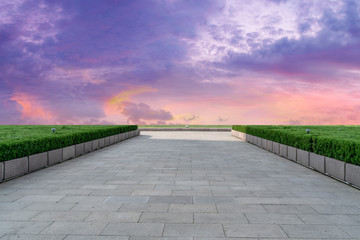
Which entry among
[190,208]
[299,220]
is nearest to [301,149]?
[299,220]

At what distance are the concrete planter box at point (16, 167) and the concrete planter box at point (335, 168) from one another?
10.9m

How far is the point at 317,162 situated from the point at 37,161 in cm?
1088

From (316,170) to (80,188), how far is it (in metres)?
8.65

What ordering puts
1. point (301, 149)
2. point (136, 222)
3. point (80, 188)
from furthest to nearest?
point (301, 149), point (80, 188), point (136, 222)

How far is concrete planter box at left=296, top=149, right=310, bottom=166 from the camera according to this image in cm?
1055

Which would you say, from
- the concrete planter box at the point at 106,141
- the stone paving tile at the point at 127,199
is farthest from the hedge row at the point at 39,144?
the stone paving tile at the point at 127,199

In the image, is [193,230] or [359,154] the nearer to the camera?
[193,230]

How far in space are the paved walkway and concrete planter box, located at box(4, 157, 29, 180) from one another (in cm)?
35

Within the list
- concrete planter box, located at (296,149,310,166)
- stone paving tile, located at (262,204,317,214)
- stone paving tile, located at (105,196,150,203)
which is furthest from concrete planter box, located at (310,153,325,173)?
stone paving tile, located at (105,196,150,203)

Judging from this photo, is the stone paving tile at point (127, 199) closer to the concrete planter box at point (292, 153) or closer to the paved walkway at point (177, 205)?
the paved walkway at point (177, 205)

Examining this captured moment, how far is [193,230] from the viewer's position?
4.46m

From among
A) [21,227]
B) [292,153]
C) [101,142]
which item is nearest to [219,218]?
[21,227]

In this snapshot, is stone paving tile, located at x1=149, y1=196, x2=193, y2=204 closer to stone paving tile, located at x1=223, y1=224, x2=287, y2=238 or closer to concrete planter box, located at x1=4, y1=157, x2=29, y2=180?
stone paving tile, located at x1=223, y1=224, x2=287, y2=238

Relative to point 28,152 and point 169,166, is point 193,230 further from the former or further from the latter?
point 28,152
